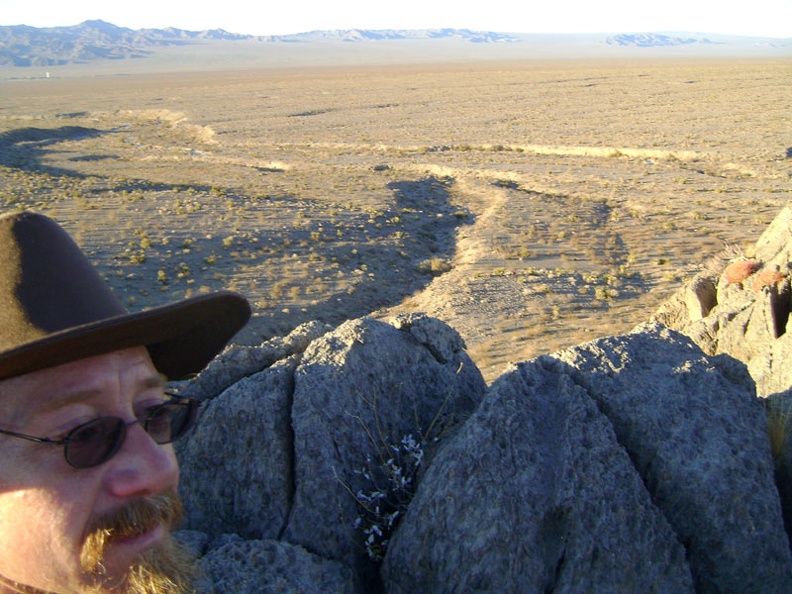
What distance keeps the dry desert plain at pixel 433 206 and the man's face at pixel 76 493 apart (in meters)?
8.32

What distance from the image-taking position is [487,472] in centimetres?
312

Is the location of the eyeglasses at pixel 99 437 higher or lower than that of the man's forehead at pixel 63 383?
lower

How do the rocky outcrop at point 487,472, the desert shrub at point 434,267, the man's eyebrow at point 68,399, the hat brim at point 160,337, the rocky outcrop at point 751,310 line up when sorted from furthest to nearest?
the desert shrub at point 434,267 → the rocky outcrop at point 751,310 → the rocky outcrop at point 487,472 → the man's eyebrow at point 68,399 → the hat brim at point 160,337

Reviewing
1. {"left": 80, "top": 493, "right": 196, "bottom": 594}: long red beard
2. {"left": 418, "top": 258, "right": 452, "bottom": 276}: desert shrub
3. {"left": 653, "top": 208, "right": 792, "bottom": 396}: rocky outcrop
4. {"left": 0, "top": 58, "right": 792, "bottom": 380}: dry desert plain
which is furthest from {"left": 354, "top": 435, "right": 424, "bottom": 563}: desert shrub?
{"left": 418, "top": 258, "right": 452, "bottom": 276}: desert shrub

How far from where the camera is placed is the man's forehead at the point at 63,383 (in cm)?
187

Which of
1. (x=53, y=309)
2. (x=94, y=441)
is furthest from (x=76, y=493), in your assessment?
(x=53, y=309)

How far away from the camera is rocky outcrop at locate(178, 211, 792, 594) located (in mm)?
2984

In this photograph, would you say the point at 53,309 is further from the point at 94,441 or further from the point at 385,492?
the point at 385,492

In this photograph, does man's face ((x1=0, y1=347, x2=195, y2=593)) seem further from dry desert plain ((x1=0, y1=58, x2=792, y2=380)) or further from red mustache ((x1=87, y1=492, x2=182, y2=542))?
dry desert plain ((x1=0, y1=58, x2=792, y2=380))

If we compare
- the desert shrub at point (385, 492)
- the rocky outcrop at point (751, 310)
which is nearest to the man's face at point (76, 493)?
the desert shrub at point (385, 492)

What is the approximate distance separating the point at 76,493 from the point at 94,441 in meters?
0.14

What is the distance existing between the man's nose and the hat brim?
0.88 feet

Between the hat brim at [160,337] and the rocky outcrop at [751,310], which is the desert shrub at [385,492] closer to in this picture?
the hat brim at [160,337]

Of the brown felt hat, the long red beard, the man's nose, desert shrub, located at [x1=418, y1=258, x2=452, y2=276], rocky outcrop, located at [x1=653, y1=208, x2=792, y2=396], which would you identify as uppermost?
the brown felt hat
